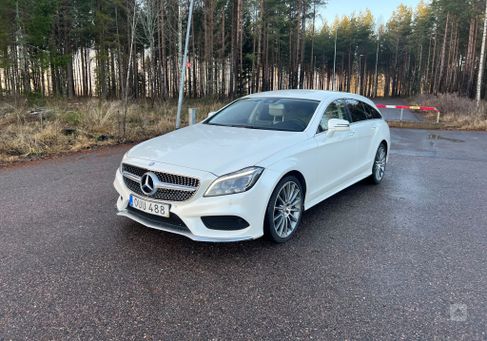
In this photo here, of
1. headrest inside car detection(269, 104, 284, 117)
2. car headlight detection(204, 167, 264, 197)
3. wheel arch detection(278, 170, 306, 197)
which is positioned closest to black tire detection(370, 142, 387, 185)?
headrest inside car detection(269, 104, 284, 117)

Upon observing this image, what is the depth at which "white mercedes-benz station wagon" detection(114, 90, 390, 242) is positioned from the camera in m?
3.32

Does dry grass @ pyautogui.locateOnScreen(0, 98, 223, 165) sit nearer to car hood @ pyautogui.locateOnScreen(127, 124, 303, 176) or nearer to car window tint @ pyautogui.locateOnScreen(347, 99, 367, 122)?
car hood @ pyautogui.locateOnScreen(127, 124, 303, 176)

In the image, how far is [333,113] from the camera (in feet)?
16.3

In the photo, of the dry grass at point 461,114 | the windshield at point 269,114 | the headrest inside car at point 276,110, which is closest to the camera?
the windshield at point 269,114

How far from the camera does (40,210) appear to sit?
4.75 meters

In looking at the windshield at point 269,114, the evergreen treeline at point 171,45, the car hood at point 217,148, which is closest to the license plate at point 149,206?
the car hood at point 217,148

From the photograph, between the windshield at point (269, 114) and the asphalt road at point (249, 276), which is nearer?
the asphalt road at point (249, 276)

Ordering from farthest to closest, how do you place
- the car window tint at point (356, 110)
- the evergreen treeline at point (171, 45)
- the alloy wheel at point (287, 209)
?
1. the evergreen treeline at point (171, 45)
2. the car window tint at point (356, 110)
3. the alloy wheel at point (287, 209)

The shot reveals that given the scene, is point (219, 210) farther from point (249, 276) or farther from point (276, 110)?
point (276, 110)

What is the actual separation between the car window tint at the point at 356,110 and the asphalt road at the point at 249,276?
50.1 inches

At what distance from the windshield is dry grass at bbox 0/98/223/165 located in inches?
205

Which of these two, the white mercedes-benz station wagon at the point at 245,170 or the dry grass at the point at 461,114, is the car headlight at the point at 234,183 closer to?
the white mercedes-benz station wagon at the point at 245,170

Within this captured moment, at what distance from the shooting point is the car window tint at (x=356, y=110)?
5.51 metres

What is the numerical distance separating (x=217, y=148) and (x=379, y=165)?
3630 mm
